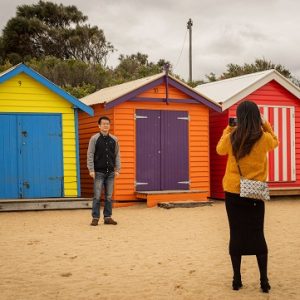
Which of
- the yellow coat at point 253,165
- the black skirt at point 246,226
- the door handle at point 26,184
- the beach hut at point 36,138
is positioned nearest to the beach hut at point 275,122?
the beach hut at point 36,138

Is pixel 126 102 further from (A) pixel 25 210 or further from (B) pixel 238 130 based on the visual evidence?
(B) pixel 238 130

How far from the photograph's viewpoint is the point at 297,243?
7.99m

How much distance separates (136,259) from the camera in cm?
690

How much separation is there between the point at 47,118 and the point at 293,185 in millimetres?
6663

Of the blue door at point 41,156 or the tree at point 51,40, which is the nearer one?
the blue door at point 41,156

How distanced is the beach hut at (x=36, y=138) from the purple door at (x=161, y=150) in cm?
146

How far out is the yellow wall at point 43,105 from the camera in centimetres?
1304

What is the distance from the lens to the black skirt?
523cm

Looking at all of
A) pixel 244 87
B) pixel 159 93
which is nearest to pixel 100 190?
pixel 159 93

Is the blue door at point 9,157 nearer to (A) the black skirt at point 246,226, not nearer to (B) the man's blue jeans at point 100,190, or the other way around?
(B) the man's blue jeans at point 100,190

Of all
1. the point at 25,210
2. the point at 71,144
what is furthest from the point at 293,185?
the point at 25,210

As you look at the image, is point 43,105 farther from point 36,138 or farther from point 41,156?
point 41,156

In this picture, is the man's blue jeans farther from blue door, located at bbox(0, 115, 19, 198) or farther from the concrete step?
blue door, located at bbox(0, 115, 19, 198)

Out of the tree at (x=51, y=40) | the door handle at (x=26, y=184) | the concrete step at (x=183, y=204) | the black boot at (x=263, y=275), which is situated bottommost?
the concrete step at (x=183, y=204)
